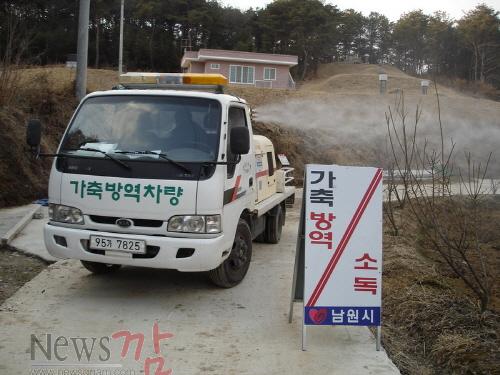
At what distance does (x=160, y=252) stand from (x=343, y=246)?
174cm

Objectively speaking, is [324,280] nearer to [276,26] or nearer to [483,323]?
[483,323]

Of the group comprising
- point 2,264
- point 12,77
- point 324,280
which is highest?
point 12,77

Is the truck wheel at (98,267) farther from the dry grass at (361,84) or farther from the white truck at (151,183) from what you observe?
the dry grass at (361,84)

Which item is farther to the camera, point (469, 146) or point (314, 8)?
point (314, 8)

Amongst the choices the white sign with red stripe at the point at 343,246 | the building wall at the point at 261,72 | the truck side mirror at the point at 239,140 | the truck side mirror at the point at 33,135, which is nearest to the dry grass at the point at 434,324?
the white sign with red stripe at the point at 343,246

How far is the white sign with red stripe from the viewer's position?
4.50m

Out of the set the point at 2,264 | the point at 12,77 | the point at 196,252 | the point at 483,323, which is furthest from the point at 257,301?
the point at 12,77

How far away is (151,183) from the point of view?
16.5ft

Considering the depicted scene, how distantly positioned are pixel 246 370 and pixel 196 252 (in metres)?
1.35

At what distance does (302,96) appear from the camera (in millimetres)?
30328

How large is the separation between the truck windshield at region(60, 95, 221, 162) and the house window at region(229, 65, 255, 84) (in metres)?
41.5

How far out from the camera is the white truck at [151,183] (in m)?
5.04

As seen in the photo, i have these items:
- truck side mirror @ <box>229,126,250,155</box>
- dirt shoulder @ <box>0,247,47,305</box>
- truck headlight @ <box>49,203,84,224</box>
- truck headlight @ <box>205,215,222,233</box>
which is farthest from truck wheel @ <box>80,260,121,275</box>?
truck side mirror @ <box>229,126,250,155</box>

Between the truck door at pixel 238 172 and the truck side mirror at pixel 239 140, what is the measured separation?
0.55 feet
